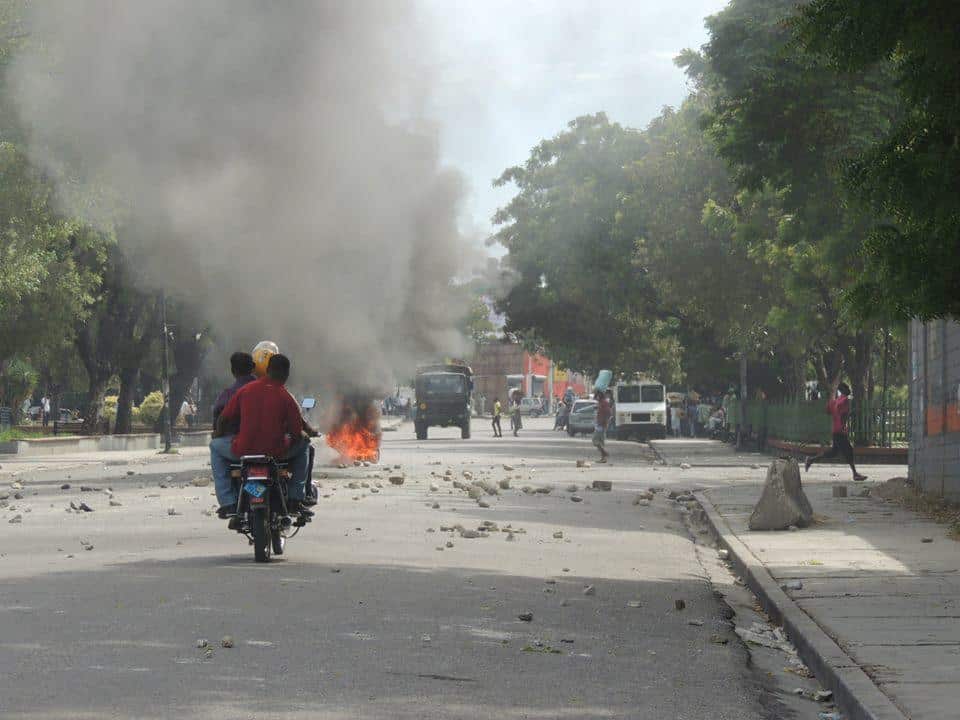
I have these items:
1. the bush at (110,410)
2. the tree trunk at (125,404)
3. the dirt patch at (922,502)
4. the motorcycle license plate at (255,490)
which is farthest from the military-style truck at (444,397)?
the motorcycle license plate at (255,490)

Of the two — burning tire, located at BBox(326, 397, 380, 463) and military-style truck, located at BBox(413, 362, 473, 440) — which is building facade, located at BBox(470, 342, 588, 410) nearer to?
military-style truck, located at BBox(413, 362, 473, 440)

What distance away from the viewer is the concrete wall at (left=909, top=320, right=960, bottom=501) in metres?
20.3

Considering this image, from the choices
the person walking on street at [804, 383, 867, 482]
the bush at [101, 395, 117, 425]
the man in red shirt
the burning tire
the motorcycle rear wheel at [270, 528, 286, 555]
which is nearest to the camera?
the man in red shirt

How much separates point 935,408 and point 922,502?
1449 millimetres

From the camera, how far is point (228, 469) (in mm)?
13469

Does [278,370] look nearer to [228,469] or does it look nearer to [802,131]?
[228,469]

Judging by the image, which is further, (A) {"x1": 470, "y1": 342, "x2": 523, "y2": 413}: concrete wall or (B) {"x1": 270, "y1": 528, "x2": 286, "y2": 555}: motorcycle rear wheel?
(A) {"x1": 470, "y1": 342, "x2": 523, "y2": 413}: concrete wall

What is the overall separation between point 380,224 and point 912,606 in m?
20.0

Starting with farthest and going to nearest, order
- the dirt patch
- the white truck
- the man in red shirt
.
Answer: the white truck
the dirt patch
the man in red shirt

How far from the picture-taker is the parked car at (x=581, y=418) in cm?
7319

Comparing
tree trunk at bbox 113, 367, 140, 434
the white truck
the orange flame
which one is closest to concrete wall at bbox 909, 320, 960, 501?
the orange flame

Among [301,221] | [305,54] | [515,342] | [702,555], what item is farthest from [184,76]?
[515,342]

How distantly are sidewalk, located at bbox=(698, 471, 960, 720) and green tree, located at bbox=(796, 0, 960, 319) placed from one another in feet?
7.00

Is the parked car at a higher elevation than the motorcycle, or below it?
higher
